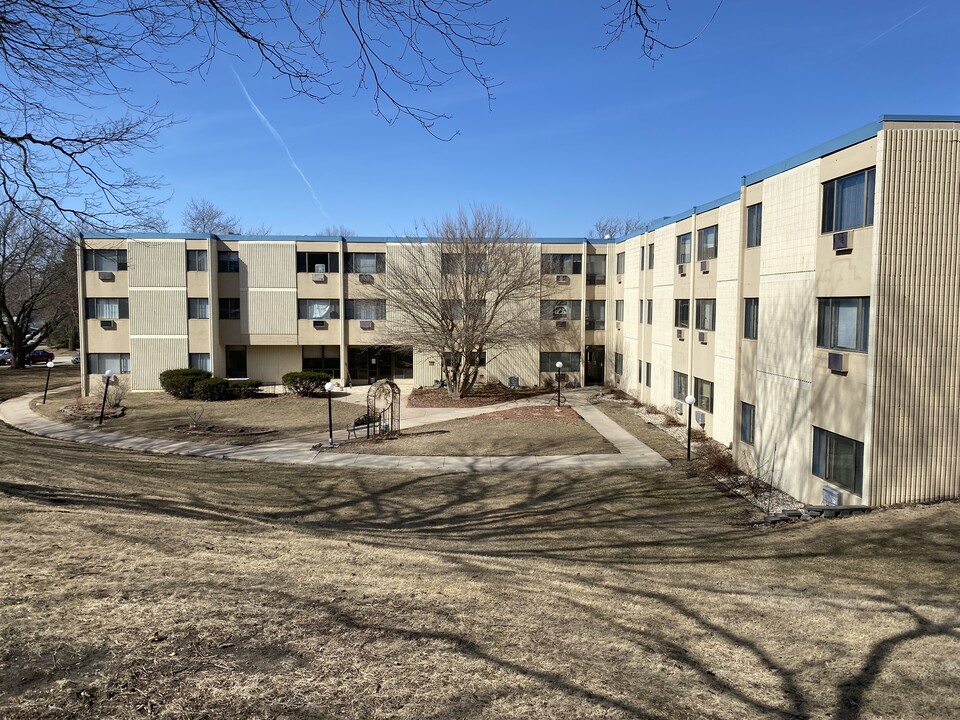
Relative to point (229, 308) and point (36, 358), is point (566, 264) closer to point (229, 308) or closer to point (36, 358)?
point (229, 308)

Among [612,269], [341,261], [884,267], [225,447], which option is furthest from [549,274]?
[884,267]

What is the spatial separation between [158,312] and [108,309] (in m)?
3.04


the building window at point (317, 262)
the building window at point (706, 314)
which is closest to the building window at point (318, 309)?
the building window at point (317, 262)

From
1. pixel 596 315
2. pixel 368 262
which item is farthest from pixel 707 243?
pixel 368 262

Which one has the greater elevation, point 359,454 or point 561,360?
point 561,360

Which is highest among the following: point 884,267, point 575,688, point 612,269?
point 612,269

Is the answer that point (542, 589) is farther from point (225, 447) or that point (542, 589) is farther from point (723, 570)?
point (225, 447)

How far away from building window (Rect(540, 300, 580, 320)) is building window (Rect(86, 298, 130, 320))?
23798mm

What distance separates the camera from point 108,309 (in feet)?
114

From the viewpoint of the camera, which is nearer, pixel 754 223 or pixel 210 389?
pixel 754 223

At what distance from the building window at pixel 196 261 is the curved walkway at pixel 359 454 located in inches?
446

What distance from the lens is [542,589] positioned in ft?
23.8

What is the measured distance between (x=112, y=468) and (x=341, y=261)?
22530mm

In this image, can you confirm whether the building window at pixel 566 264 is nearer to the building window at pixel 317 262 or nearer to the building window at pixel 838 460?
the building window at pixel 317 262
